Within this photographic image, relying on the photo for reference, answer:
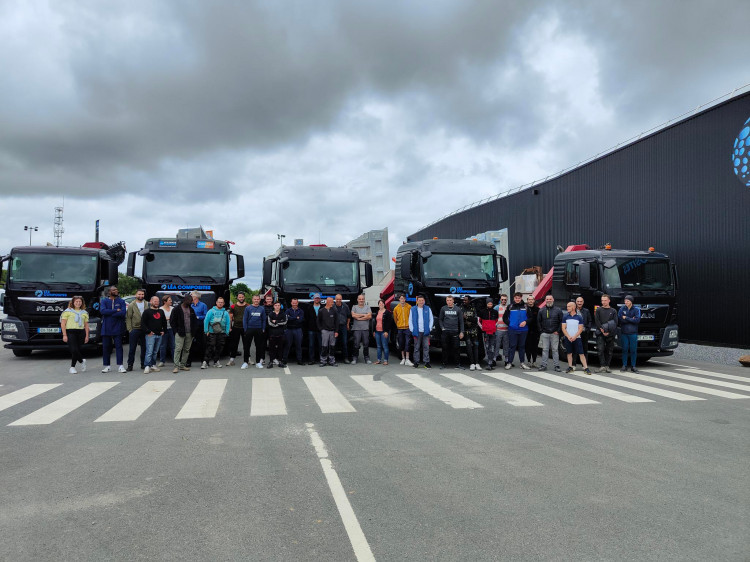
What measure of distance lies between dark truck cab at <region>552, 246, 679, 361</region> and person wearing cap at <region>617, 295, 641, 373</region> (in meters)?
0.64

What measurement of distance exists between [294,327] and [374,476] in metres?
9.28

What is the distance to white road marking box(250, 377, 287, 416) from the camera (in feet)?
26.6

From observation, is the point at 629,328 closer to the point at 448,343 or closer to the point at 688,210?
the point at 448,343

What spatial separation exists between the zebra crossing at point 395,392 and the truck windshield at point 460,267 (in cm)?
309


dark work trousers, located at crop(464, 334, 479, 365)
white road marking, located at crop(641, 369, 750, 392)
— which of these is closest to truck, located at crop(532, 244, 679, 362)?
white road marking, located at crop(641, 369, 750, 392)

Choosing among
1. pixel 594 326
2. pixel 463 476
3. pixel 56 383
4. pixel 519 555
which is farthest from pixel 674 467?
pixel 56 383

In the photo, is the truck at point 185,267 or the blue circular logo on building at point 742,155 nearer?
the truck at point 185,267

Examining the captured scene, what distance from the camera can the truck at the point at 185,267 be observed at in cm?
1518

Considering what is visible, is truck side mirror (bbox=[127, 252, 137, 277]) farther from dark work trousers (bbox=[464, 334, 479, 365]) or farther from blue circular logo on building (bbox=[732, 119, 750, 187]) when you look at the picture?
blue circular logo on building (bbox=[732, 119, 750, 187])

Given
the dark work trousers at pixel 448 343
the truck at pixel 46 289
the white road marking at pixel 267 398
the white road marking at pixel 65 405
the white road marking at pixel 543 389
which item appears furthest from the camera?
the truck at pixel 46 289

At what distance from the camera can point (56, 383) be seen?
1107 cm

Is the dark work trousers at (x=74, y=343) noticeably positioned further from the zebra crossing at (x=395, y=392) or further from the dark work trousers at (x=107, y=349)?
the zebra crossing at (x=395, y=392)

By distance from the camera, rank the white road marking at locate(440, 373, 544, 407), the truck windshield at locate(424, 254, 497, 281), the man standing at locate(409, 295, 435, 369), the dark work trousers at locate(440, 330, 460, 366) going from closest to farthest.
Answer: the white road marking at locate(440, 373, 544, 407) < the dark work trousers at locate(440, 330, 460, 366) < the man standing at locate(409, 295, 435, 369) < the truck windshield at locate(424, 254, 497, 281)

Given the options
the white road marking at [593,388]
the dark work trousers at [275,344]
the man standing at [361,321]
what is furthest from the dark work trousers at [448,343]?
the dark work trousers at [275,344]
